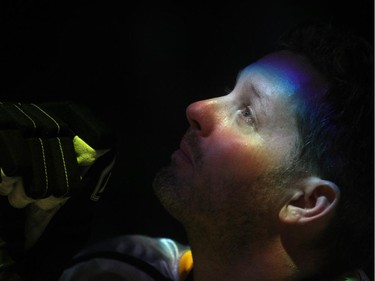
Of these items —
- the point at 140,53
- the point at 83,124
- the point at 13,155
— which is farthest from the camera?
the point at 140,53

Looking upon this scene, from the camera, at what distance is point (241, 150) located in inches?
40.1

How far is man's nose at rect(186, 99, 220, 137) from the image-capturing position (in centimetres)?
104

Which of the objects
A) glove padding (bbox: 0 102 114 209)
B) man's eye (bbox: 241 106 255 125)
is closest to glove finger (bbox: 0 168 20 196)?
glove padding (bbox: 0 102 114 209)

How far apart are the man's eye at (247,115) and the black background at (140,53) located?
24 centimetres

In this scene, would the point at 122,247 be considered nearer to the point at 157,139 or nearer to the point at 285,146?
the point at 157,139

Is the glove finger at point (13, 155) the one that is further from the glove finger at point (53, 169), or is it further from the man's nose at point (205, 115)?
the man's nose at point (205, 115)

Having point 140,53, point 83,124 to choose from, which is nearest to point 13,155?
point 83,124

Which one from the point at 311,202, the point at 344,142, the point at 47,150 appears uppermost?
the point at 47,150

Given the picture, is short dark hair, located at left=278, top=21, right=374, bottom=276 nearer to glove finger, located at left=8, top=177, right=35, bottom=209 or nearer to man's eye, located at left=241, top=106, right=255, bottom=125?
man's eye, located at left=241, top=106, right=255, bottom=125

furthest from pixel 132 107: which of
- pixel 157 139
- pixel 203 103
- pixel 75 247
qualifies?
pixel 75 247

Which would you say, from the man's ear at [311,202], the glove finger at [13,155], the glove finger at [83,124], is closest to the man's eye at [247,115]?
the man's ear at [311,202]

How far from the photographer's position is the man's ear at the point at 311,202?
1.01 meters

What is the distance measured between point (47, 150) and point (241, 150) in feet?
1.20

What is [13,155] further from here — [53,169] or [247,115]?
[247,115]
